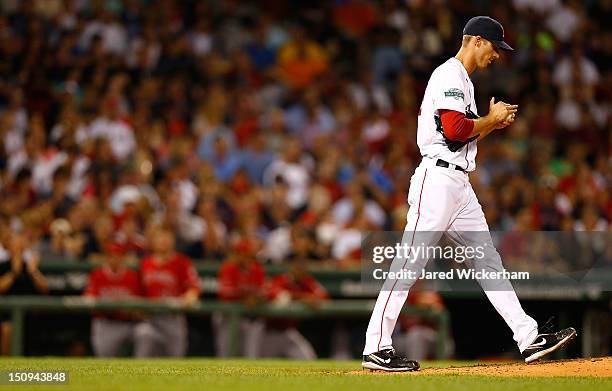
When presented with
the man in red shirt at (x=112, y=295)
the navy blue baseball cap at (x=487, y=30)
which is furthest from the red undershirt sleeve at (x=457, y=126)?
the man in red shirt at (x=112, y=295)

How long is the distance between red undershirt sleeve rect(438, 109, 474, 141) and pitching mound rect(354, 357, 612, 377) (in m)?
1.46

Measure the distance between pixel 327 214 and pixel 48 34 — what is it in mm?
4325

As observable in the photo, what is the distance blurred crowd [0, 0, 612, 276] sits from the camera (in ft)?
40.0

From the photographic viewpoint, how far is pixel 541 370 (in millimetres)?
7113

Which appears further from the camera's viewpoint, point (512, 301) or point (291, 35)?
point (291, 35)

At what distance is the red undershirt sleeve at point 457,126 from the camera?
6797 millimetres

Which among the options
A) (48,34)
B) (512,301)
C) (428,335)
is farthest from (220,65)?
(512,301)

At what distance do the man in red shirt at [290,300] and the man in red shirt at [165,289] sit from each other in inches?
31.4

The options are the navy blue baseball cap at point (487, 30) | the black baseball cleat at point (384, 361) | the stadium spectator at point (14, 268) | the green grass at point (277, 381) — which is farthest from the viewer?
the stadium spectator at point (14, 268)

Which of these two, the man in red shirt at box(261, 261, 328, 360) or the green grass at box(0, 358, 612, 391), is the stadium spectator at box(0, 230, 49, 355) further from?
the green grass at box(0, 358, 612, 391)

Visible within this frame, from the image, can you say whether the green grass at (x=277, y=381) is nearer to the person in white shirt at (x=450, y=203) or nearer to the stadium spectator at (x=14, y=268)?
the person in white shirt at (x=450, y=203)

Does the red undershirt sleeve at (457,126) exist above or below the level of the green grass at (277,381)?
above

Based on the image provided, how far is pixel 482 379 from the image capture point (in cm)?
674

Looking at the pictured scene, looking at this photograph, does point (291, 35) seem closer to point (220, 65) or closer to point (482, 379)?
point (220, 65)
